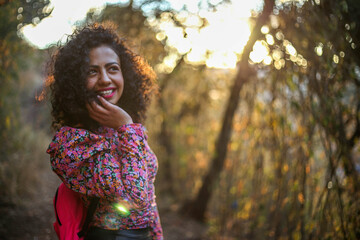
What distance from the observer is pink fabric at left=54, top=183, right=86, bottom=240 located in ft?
4.62

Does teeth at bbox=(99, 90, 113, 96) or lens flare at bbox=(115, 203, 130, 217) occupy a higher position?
teeth at bbox=(99, 90, 113, 96)

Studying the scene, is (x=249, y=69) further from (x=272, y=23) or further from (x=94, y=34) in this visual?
(x=94, y=34)

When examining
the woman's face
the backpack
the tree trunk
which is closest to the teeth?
the woman's face

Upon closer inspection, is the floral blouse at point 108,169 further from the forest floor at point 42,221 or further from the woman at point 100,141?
the forest floor at point 42,221

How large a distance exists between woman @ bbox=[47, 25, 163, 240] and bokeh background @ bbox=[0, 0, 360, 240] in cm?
28

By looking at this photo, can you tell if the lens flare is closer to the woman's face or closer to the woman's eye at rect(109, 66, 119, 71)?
the woman's face

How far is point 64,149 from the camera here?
1.35 meters

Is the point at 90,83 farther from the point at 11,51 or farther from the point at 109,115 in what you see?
the point at 11,51

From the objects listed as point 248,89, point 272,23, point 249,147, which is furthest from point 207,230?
point 272,23

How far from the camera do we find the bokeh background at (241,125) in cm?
227

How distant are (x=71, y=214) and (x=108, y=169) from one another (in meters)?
0.33

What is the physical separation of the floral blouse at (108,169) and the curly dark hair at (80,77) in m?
0.20

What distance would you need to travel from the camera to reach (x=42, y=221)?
3408 mm

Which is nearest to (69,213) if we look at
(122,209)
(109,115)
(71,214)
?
(71,214)
